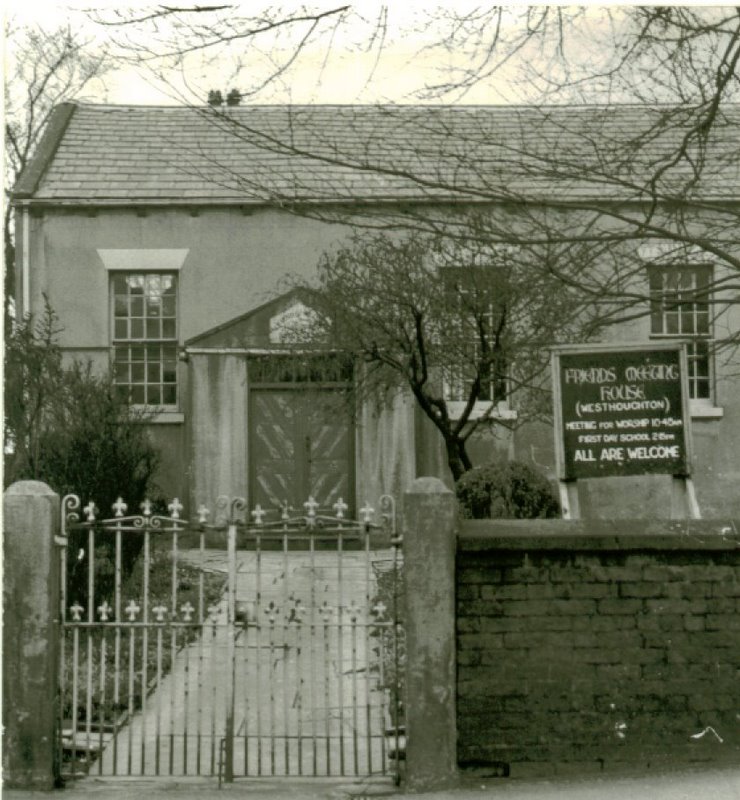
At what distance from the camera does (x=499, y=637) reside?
22.5 ft

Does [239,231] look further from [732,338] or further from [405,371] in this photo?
[732,338]

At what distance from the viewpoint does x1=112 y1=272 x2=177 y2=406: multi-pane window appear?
17.2 m

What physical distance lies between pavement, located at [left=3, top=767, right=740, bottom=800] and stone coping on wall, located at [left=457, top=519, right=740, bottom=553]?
1293mm

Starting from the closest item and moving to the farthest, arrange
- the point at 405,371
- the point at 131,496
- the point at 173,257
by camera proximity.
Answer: the point at 131,496 < the point at 405,371 < the point at 173,257

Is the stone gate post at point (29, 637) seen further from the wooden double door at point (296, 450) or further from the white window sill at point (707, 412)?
the white window sill at point (707, 412)

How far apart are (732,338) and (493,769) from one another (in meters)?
3.24

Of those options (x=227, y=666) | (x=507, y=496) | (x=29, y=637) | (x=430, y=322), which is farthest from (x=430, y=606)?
(x=430, y=322)

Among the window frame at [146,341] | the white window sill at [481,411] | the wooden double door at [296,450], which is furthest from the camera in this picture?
the window frame at [146,341]

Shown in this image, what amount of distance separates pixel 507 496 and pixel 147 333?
325 inches

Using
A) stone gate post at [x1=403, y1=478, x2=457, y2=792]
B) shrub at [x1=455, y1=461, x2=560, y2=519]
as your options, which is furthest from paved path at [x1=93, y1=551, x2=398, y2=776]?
shrub at [x1=455, y1=461, x2=560, y2=519]

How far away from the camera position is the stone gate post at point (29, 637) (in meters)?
6.70

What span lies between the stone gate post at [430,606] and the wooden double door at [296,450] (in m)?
9.42

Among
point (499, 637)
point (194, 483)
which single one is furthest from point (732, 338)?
point (194, 483)

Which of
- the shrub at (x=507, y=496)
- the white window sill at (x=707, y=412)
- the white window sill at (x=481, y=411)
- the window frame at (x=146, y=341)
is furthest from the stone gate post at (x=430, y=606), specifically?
the white window sill at (x=707, y=412)
